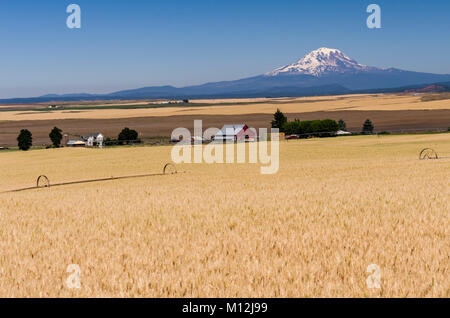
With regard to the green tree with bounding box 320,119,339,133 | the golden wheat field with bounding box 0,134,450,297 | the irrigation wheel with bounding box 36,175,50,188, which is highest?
the golden wheat field with bounding box 0,134,450,297

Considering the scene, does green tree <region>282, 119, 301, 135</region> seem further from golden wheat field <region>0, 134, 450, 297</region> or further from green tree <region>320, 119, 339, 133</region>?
golden wheat field <region>0, 134, 450, 297</region>

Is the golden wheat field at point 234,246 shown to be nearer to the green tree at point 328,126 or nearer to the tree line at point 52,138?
the tree line at point 52,138

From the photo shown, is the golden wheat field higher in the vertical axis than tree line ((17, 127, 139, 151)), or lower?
higher

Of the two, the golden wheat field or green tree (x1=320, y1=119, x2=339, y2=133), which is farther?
green tree (x1=320, y1=119, x2=339, y2=133)

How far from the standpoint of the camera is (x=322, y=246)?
30.6 ft

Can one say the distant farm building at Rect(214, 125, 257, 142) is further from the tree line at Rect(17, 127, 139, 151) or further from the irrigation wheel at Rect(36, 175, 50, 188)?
the irrigation wheel at Rect(36, 175, 50, 188)

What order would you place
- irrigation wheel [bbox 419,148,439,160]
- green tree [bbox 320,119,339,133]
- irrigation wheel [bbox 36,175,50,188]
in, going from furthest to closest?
green tree [bbox 320,119,339,133], irrigation wheel [bbox 419,148,439,160], irrigation wheel [bbox 36,175,50,188]

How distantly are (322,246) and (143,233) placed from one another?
3.88 meters

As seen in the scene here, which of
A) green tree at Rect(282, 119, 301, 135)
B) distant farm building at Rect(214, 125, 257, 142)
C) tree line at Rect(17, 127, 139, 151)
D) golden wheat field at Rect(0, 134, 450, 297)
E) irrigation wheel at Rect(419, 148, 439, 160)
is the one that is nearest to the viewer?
golden wheat field at Rect(0, 134, 450, 297)

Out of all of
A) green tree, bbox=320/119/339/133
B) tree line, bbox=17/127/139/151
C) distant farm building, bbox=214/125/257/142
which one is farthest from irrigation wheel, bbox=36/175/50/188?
green tree, bbox=320/119/339/133

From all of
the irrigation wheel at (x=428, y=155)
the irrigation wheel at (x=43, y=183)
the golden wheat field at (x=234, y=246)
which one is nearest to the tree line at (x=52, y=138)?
the irrigation wheel at (x=43, y=183)
